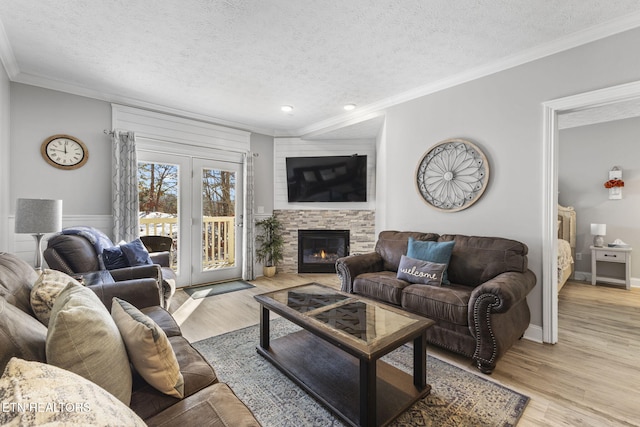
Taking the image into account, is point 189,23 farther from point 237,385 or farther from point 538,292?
point 538,292

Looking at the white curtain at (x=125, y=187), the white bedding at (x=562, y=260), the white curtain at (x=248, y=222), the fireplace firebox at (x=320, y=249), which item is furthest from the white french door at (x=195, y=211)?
the white bedding at (x=562, y=260)

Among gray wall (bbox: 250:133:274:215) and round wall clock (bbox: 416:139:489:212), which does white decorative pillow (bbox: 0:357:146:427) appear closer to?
round wall clock (bbox: 416:139:489:212)

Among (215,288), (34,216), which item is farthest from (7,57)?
(215,288)

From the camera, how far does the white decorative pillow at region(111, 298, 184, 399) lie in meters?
1.07

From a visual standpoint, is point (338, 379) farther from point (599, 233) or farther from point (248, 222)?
point (599, 233)

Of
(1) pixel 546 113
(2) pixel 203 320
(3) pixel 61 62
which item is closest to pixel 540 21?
(1) pixel 546 113

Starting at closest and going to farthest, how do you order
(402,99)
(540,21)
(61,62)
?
(540,21)
(61,62)
(402,99)

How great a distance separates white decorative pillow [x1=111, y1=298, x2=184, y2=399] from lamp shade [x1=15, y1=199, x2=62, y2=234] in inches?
72.5

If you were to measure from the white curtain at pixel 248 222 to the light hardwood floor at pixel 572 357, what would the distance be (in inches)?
33.6

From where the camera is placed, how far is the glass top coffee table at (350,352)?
4.86ft

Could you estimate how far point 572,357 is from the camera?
2.26m

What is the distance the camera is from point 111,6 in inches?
80.0

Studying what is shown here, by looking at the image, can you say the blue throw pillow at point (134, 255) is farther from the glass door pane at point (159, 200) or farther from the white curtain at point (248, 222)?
the white curtain at point (248, 222)

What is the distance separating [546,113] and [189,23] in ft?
10.1
